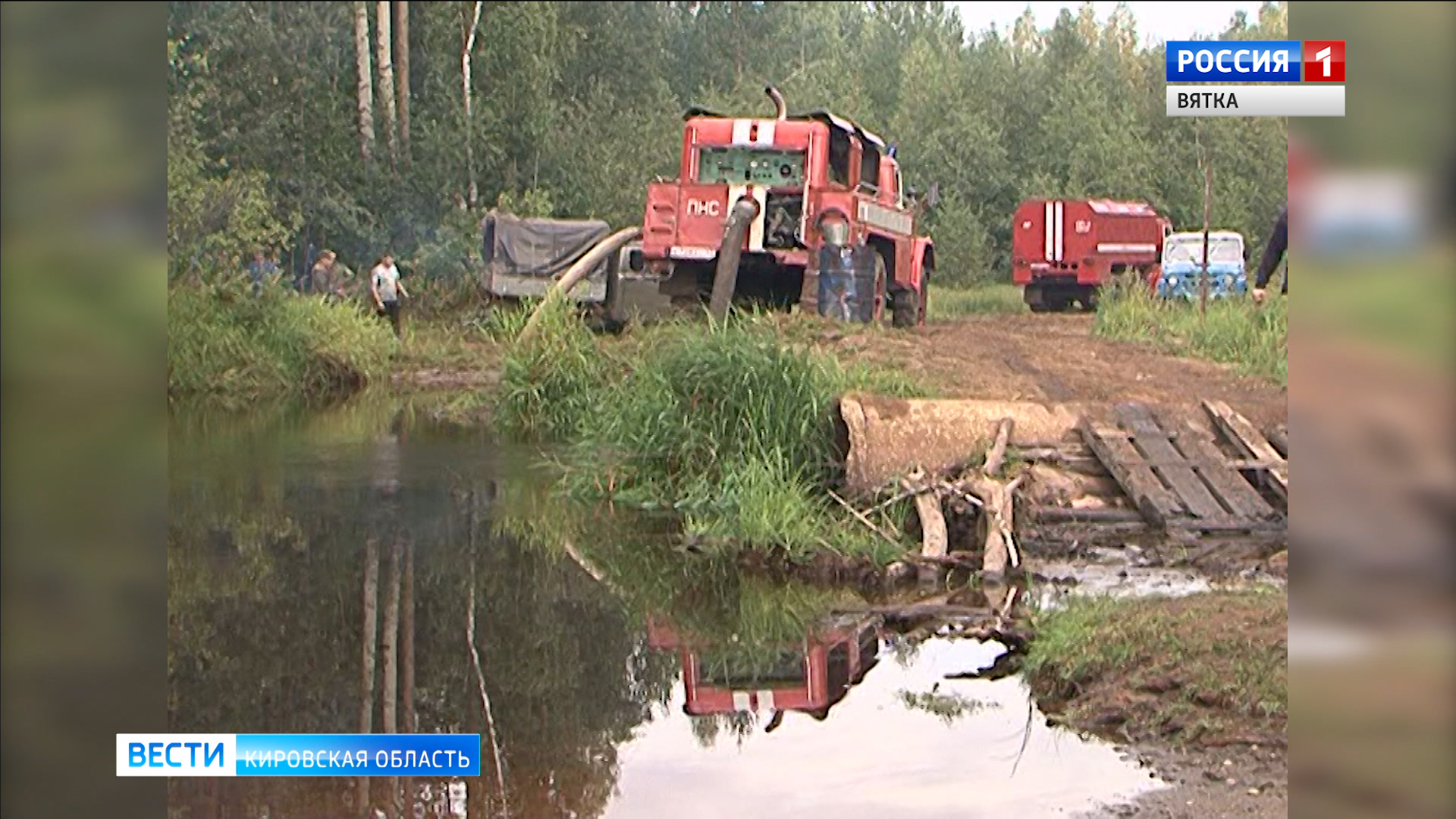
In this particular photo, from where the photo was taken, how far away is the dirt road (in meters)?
10.0

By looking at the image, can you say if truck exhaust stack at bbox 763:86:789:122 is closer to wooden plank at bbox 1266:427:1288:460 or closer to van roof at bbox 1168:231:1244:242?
van roof at bbox 1168:231:1244:242

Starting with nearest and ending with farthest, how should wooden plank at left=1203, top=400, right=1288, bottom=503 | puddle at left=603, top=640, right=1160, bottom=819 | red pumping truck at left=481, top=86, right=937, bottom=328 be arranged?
puddle at left=603, top=640, right=1160, bottom=819
wooden plank at left=1203, top=400, right=1288, bottom=503
red pumping truck at left=481, top=86, right=937, bottom=328

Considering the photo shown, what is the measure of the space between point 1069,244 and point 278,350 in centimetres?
1065

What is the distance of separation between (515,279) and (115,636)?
49.2 feet

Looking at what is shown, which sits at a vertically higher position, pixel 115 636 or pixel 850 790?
pixel 115 636

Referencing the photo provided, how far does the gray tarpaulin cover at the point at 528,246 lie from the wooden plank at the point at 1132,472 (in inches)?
314

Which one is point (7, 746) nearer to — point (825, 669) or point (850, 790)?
point (850, 790)

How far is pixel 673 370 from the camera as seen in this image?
29.0ft

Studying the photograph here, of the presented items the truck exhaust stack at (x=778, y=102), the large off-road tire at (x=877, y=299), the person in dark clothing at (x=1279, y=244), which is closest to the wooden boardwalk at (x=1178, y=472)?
the large off-road tire at (x=877, y=299)

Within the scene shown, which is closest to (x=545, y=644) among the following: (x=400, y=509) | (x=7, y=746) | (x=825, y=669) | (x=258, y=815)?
(x=825, y=669)

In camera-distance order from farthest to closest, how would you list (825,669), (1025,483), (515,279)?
(515,279)
(1025,483)
(825,669)

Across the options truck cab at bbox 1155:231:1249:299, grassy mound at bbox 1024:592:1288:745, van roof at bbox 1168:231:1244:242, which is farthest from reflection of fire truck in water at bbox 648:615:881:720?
van roof at bbox 1168:231:1244:242

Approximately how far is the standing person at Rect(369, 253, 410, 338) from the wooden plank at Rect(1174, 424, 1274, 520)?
10.6 metres

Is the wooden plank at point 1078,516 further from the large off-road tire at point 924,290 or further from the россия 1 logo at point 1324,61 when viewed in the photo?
the large off-road tire at point 924,290
